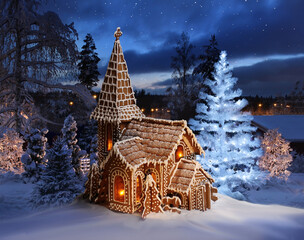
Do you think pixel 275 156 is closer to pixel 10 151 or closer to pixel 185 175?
pixel 185 175

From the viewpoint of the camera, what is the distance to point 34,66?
13.8 m

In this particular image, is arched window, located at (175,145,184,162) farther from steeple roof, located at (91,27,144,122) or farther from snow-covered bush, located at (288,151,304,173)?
snow-covered bush, located at (288,151,304,173)

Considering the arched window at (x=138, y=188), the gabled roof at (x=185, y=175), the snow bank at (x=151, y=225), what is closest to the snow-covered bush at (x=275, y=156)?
the snow bank at (x=151, y=225)

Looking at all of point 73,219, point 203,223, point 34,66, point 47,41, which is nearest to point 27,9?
point 47,41

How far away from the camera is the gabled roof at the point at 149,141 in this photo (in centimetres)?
1018

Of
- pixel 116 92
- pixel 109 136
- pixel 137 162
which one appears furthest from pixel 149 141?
pixel 116 92

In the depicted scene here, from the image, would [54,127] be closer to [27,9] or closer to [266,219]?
[27,9]

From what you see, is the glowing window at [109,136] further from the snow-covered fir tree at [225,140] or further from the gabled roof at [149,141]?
the snow-covered fir tree at [225,140]

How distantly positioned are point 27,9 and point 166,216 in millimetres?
12459

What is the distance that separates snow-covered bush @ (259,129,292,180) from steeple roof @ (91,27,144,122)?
461 inches

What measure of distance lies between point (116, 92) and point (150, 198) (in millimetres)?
4751

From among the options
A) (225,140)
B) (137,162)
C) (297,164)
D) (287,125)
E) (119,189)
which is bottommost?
(297,164)

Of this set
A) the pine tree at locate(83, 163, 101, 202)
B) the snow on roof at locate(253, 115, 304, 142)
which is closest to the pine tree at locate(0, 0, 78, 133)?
the pine tree at locate(83, 163, 101, 202)

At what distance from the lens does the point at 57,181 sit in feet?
44.5
